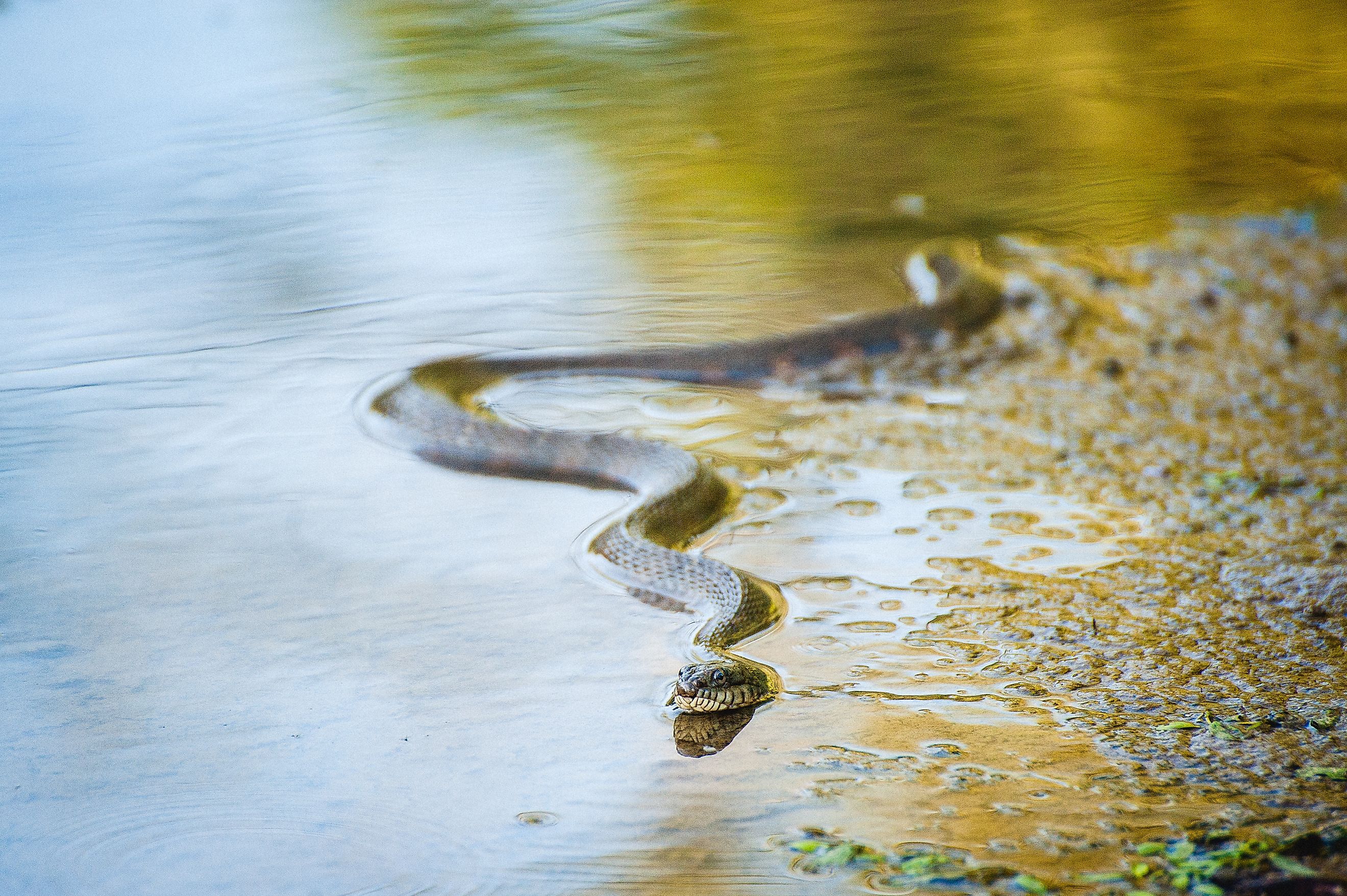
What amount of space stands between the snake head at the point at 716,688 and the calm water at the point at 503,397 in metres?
0.08

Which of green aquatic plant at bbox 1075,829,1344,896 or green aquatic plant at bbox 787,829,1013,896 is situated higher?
green aquatic plant at bbox 1075,829,1344,896

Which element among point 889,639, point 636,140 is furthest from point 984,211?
point 889,639

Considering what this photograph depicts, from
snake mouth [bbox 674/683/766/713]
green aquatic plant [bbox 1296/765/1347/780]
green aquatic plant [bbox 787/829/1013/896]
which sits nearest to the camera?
green aquatic plant [bbox 787/829/1013/896]

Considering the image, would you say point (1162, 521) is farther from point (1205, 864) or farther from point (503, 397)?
point (503, 397)

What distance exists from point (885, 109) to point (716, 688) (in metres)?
7.71

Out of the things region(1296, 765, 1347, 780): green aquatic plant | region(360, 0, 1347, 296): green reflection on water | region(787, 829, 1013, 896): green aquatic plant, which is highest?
region(360, 0, 1347, 296): green reflection on water

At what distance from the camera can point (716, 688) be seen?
3.01m

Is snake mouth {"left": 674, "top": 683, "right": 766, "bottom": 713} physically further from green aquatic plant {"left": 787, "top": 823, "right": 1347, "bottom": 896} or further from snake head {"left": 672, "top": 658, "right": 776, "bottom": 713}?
green aquatic plant {"left": 787, "top": 823, "right": 1347, "bottom": 896}

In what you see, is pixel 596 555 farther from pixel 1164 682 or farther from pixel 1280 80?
pixel 1280 80

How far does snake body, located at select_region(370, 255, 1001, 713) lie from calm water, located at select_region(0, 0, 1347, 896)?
0.45 ft

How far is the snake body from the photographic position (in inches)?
135

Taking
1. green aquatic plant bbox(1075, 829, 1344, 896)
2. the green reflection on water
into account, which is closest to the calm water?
the green reflection on water

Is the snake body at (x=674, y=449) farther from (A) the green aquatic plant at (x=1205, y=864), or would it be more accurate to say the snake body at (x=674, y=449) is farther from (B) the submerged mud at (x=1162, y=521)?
(A) the green aquatic plant at (x=1205, y=864)

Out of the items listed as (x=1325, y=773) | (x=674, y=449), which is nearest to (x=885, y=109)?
(x=674, y=449)
